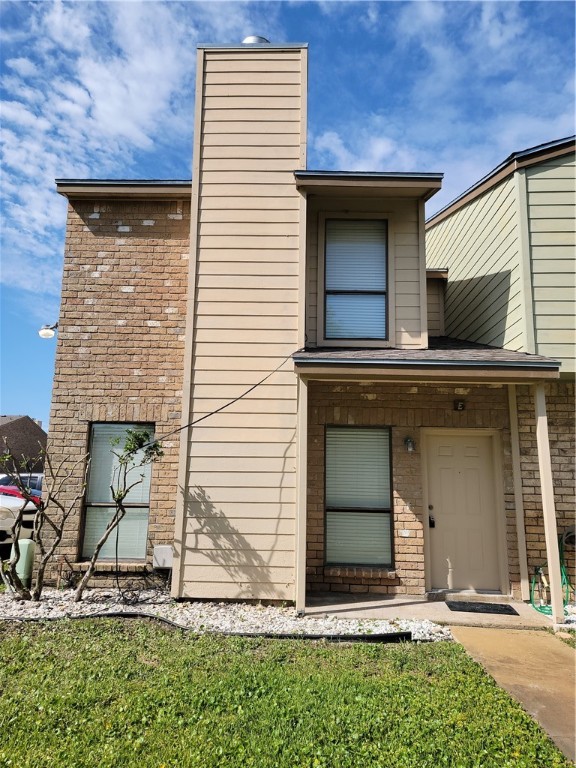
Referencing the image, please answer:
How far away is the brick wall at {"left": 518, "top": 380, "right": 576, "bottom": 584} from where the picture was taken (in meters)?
6.03

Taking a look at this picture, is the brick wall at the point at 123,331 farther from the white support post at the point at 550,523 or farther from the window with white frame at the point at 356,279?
the white support post at the point at 550,523

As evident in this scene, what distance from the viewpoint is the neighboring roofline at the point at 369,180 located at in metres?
6.29

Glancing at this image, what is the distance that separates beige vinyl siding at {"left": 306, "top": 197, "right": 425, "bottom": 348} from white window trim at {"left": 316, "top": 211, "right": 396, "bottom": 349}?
0.01 metres

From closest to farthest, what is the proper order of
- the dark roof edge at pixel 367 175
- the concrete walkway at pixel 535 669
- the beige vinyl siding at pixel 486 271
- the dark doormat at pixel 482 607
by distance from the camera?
the concrete walkway at pixel 535 669
the dark doormat at pixel 482 607
the dark roof edge at pixel 367 175
the beige vinyl siding at pixel 486 271

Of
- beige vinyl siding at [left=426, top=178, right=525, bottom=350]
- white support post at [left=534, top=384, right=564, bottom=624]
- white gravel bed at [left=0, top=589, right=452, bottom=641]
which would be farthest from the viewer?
beige vinyl siding at [left=426, top=178, right=525, bottom=350]

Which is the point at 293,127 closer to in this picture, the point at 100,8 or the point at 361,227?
the point at 361,227

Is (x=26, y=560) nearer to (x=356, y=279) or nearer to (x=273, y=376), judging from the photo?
(x=273, y=376)

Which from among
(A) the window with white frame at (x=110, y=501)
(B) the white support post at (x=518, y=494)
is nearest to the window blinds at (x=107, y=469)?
(A) the window with white frame at (x=110, y=501)

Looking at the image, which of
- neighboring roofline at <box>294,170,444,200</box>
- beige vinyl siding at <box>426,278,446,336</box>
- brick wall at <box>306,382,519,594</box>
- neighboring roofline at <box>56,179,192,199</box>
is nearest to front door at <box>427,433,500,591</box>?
brick wall at <box>306,382,519,594</box>

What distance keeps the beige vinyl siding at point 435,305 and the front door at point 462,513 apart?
2.21m

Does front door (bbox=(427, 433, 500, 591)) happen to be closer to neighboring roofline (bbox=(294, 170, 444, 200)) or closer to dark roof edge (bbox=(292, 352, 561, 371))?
A: dark roof edge (bbox=(292, 352, 561, 371))

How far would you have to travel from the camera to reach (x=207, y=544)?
5934 mm

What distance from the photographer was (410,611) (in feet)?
18.1

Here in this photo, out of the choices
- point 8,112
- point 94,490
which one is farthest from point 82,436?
point 8,112
